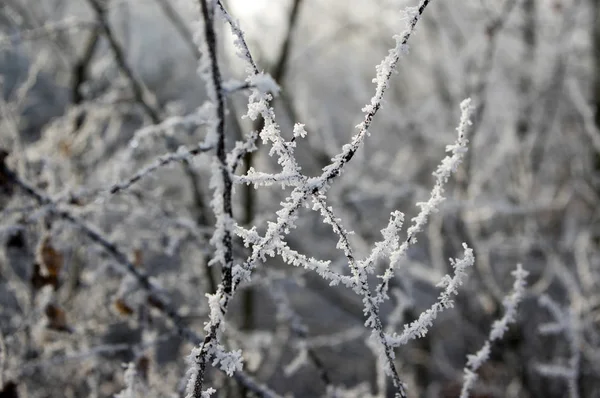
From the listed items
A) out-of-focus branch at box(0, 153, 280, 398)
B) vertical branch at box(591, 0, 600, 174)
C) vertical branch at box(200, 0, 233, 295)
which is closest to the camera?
vertical branch at box(200, 0, 233, 295)

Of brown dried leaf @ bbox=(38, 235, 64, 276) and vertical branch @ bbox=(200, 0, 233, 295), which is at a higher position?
brown dried leaf @ bbox=(38, 235, 64, 276)

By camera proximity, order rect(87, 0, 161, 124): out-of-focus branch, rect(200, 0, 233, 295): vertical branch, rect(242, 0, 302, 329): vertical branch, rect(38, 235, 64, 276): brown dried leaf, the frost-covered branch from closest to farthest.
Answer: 1. rect(200, 0, 233, 295): vertical branch
2. the frost-covered branch
3. rect(38, 235, 64, 276): brown dried leaf
4. rect(87, 0, 161, 124): out-of-focus branch
5. rect(242, 0, 302, 329): vertical branch

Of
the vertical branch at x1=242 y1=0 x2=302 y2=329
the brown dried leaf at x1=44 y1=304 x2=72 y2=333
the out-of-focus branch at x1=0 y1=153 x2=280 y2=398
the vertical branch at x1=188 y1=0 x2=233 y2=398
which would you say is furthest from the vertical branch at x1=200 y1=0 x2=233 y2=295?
the vertical branch at x1=242 y1=0 x2=302 y2=329

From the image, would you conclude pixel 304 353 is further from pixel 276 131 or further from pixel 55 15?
pixel 55 15

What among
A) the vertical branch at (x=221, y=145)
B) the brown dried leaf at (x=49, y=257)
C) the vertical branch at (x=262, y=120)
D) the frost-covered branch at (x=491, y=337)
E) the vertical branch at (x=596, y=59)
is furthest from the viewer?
the vertical branch at (x=596, y=59)

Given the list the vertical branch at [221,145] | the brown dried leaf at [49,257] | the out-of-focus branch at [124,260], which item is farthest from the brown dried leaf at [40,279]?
the vertical branch at [221,145]

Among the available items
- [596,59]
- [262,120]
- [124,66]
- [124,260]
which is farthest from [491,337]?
[596,59]

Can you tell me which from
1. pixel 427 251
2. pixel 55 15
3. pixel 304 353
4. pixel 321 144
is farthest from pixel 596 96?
pixel 55 15

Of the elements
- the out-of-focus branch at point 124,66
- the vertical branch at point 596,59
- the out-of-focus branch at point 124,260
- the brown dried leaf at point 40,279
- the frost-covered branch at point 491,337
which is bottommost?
the frost-covered branch at point 491,337

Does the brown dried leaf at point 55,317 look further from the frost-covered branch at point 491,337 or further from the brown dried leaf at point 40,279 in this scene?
the frost-covered branch at point 491,337

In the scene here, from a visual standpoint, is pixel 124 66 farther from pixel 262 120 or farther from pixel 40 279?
→ pixel 40 279

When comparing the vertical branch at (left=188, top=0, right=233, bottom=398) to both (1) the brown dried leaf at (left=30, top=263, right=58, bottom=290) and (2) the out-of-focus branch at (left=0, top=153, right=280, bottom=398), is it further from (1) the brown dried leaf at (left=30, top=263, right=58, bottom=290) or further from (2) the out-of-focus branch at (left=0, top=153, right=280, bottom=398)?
(1) the brown dried leaf at (left=30, top=263, right=58, bottom=290)
